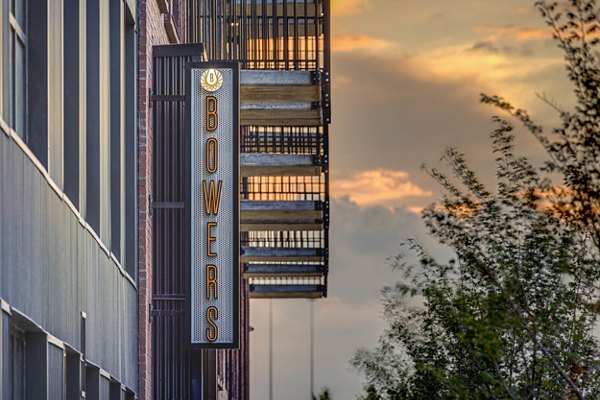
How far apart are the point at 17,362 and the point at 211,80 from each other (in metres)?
11.8

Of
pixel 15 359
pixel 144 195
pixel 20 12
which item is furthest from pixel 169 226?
pixel 15 359

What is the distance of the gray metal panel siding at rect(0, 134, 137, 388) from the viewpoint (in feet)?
48.4

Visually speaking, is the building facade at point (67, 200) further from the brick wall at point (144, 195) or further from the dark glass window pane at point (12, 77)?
the brick wall at point (144, 195)

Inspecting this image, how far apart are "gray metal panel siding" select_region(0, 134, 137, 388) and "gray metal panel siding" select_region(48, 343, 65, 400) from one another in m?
0.21

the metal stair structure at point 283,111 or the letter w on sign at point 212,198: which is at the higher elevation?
the metal stair structure at point 283,111

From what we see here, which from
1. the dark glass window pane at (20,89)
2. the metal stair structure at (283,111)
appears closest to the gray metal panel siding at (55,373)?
the dark glass window pane at (20,89)

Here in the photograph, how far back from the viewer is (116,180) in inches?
936

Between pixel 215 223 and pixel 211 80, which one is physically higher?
pixel 211 80

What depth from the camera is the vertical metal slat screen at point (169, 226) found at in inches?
1101

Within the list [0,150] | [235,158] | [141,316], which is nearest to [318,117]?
[235,158]

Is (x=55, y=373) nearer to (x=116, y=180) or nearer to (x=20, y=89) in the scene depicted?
(x=20, y=89)

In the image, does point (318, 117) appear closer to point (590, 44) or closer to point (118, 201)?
point (118, 201)

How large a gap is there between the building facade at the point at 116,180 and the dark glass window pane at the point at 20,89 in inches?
1.3

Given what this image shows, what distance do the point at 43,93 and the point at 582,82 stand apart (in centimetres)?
587
